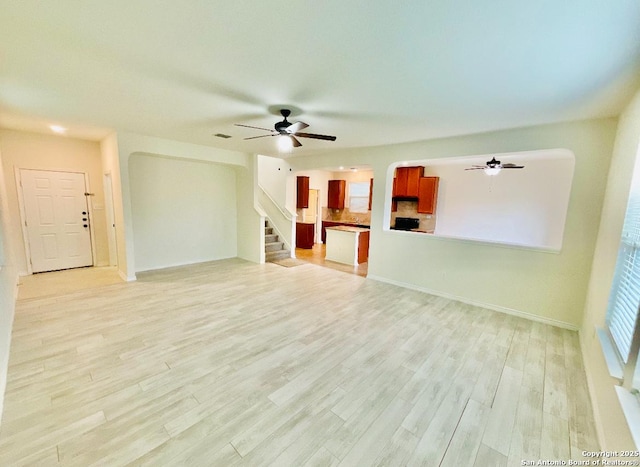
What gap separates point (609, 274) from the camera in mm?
2312

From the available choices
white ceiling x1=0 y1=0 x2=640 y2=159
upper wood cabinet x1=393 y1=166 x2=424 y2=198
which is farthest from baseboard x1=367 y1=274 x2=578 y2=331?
upper wood cabinet x1=393 y1=166 x2=424 y2=198

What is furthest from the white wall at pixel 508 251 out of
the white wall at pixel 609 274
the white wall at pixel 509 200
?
the white wall at pixel 509 200

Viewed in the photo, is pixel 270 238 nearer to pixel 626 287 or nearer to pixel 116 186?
pixel 116 186

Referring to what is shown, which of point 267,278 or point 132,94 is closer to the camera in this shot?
point 132,94

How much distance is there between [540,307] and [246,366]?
3884mm

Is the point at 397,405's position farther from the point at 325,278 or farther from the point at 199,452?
the point at 325,278

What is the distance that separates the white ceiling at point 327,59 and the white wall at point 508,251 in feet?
1.07

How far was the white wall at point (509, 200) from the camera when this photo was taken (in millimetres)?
5484

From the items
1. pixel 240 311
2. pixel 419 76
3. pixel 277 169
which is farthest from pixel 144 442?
pixel 277 169

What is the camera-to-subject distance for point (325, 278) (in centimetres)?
522

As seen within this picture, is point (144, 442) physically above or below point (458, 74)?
below

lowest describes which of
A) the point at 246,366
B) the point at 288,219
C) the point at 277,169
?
the point at 246,366

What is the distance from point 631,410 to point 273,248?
6.30 metres

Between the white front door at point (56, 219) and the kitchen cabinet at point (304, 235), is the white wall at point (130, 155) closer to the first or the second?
the white front door at point (56, 219)
